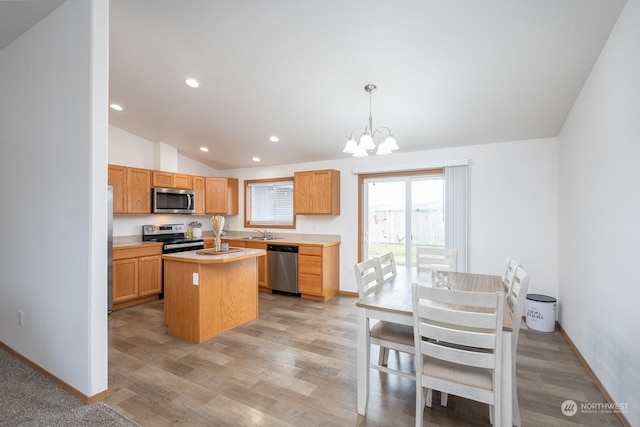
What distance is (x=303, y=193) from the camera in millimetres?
5066

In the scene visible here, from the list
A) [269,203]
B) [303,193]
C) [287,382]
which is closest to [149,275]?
[269,203]

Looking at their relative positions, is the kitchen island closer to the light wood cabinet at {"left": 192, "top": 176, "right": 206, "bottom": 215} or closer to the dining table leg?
the dining table leg

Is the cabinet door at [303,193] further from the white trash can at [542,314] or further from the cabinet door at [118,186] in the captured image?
the white trash can at [542,314]

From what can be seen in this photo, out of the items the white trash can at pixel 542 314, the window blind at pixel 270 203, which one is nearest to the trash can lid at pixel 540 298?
the white trash can at pixel 542 314

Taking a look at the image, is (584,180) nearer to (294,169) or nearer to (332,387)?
(332,387)

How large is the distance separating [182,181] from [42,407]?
12.6 ft

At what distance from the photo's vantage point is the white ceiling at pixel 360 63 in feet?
6.83

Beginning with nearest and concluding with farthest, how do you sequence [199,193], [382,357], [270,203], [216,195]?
[382,357] → [199,193] → [216,195] → [270,203]

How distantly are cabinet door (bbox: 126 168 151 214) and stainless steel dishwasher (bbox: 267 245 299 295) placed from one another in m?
2.12

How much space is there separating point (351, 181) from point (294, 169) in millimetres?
1214

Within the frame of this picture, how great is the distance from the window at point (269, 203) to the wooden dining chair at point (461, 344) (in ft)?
13.4

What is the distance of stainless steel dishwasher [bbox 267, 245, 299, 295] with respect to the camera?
190 inches

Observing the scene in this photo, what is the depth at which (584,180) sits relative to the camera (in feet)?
8.74

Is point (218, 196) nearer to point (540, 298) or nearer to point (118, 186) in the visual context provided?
point (118, 186)
